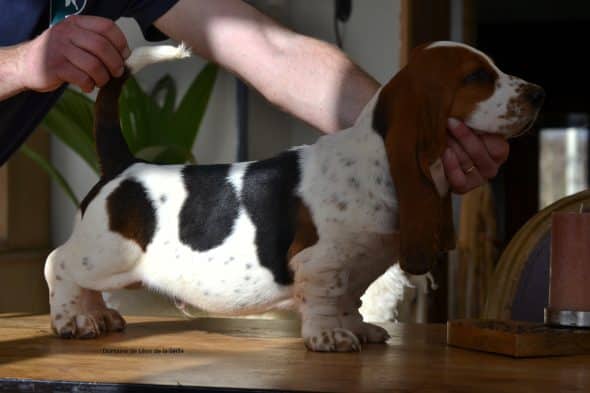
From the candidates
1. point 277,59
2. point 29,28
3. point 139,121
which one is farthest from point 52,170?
point 277,59

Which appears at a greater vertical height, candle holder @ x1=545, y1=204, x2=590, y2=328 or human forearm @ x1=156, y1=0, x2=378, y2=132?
human forearm @ x1=156, y1=0, x2=378, y2=132

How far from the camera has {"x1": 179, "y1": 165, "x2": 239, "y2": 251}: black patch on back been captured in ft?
3.92

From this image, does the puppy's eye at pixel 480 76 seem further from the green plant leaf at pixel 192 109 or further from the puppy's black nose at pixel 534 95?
the green plant leaf at pixel 192 109

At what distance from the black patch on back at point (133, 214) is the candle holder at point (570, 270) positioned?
1.64 ft

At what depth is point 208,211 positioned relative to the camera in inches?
47.3

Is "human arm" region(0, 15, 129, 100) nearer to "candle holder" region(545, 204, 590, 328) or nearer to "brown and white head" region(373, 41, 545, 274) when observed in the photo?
"brown and white head" region(373, 41, 545, 274)

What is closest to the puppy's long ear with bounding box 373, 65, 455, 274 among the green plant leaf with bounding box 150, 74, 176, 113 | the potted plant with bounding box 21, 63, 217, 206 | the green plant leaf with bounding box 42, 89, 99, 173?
the potted plant with bounding box 21, 63, 217, 206

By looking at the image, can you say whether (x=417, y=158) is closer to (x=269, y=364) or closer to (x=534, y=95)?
(x=534, y=95)

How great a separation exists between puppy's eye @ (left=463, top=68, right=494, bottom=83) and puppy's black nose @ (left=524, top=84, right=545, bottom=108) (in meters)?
0.04

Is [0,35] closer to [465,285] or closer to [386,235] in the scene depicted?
[386,235]

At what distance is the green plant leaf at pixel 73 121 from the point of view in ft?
8.13

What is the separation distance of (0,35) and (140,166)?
0.53 metres

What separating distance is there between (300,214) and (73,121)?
4.85ft

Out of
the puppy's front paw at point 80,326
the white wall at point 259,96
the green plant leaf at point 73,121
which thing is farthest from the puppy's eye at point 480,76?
the white wall at point 259,96
